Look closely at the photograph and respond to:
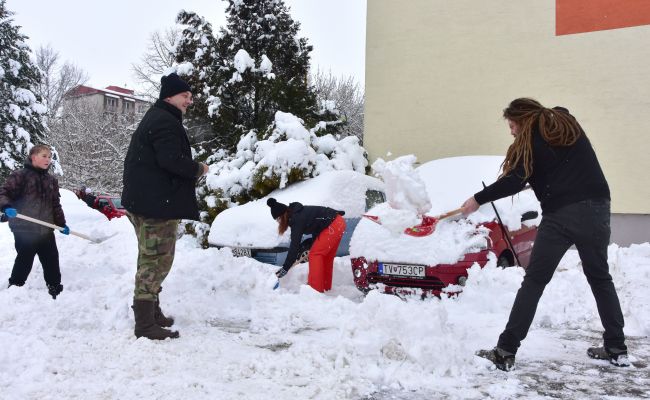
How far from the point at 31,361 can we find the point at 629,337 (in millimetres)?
4247

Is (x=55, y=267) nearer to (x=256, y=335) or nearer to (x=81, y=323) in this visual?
(x=81, y=323)

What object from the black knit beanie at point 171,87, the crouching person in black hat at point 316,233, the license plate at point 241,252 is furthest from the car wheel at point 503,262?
the black knit beanie at point 171,87

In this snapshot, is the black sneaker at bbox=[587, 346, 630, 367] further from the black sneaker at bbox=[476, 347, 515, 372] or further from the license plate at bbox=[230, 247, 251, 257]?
the license plate at bbox=[230, 247, 251, 257]

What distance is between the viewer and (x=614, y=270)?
591 centimetres

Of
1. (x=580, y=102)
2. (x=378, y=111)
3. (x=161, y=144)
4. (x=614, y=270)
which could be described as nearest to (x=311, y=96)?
(x=378, y=111)

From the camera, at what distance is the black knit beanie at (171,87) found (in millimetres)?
4051

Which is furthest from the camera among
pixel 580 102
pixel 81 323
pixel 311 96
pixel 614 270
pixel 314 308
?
pixel 311 96

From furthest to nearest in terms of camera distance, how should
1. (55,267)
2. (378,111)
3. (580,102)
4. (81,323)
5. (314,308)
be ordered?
(378,111) → (580,102) → (55,267) → (314,308) → (81,323)

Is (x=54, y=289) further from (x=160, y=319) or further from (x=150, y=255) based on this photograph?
(x=150, y=255)

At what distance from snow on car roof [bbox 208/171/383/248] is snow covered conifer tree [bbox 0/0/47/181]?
1959cm

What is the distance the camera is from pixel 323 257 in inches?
229

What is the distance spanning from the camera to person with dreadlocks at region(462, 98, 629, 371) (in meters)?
3.39

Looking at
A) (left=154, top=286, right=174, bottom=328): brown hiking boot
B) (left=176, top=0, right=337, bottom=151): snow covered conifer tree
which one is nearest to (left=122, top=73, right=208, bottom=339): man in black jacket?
(left=154, top=286, right=174, bottom=328): brown hiking boot

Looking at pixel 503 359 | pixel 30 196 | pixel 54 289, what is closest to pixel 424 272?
pixel 503 359
